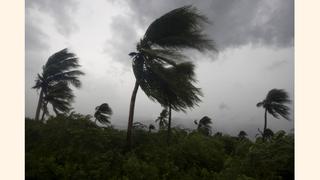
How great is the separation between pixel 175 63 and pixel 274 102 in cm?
1525

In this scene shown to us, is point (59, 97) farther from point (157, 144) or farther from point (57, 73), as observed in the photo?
point (157, 144)

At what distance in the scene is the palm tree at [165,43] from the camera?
430 inches

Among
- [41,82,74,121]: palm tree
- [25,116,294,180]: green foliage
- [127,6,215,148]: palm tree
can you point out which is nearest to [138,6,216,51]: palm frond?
[127,6,215,148]: palm tree

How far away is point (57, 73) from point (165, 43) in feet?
26.0

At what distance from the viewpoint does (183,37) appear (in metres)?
11.1

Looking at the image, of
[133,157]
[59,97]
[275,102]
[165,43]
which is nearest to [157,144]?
[133,157]

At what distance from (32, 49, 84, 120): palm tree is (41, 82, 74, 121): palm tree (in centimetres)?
16

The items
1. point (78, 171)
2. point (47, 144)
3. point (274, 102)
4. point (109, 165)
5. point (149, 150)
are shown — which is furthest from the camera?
point (274, 102)

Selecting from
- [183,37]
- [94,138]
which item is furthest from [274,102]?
[94,138]

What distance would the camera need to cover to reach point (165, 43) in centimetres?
1136

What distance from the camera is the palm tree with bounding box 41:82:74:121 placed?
16562 millimetres

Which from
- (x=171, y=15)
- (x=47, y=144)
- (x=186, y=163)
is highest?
(x=171, y=15)
